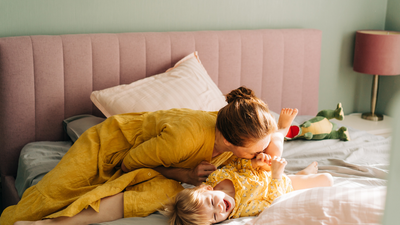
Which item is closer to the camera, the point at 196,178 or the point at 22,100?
the point at 196,178

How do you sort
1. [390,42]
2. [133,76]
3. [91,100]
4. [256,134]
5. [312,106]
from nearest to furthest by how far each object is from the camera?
[256,134] → [91,100] → [133,76] → [390,42] → [312,106]

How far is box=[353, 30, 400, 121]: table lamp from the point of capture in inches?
98.1

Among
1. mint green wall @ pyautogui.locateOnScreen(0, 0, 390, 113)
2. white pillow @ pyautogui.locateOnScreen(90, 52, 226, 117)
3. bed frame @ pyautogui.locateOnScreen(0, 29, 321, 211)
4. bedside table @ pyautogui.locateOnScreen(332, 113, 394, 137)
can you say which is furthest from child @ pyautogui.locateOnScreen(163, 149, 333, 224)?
bedside table @ pyautogui.locateOnScreen(332, 113, 394, 137)

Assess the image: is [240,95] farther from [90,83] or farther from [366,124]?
[366,124]

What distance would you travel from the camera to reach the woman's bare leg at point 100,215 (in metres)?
1.12

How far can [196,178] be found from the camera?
124cm

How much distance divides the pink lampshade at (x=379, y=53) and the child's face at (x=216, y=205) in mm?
1975

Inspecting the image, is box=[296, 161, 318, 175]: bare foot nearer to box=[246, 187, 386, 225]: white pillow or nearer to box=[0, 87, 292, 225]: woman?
box=[0, 87, 292, 225]: woman

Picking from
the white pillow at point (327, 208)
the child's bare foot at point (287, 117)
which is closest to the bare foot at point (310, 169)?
the child's bare foot at point (287, 117)

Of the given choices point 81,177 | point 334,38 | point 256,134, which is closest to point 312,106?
point 334,38

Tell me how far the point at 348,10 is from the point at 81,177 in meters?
2.48

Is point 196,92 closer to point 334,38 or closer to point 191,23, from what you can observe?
point 191,23

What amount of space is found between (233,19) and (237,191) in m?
1.48

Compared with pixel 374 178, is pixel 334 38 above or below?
above
